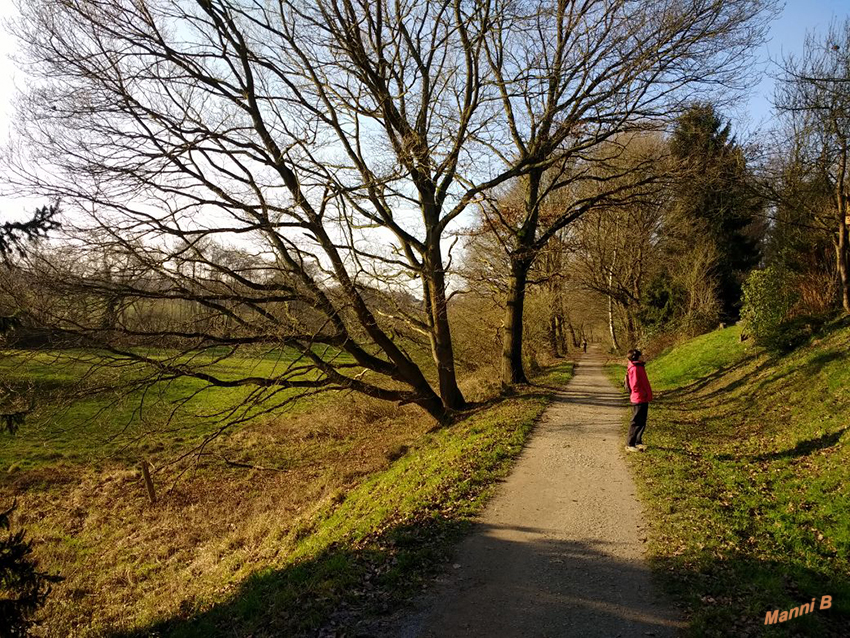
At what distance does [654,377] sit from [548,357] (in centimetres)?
985

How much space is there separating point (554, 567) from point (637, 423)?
4.42m

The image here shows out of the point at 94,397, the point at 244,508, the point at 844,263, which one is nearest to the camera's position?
the point at 94,397

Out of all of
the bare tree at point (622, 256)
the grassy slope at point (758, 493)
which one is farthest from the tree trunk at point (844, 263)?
the bare tree at point (622, 256)

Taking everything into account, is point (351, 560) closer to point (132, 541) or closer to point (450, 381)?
point (132, 541)

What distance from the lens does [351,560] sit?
18.7 ft

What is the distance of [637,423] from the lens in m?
8.79

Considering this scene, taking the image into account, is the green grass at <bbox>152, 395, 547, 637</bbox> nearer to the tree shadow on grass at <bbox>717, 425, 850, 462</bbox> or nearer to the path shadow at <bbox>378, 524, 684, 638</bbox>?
the path shadow at <bbox>378, 524, 684, 638</bbox>

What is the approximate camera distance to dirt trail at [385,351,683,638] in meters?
4.28

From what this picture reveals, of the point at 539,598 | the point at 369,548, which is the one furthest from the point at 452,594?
the point at 369,548

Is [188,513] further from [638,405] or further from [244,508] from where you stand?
[638,405]

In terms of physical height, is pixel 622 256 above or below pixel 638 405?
above

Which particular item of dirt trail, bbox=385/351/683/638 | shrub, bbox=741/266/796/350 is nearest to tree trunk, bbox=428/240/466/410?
dirt trail, bbox=385/351/683/638

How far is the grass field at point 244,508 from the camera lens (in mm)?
5574

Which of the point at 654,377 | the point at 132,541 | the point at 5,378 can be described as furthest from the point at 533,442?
the point at 654,377
